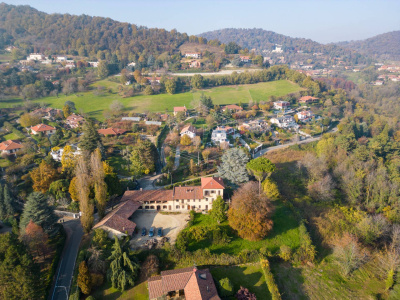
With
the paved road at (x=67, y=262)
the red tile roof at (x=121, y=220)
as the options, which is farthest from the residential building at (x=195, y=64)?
the paved road at (x=67, y=262)

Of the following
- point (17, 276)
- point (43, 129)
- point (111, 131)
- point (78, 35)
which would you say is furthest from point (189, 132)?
point (78, 35)

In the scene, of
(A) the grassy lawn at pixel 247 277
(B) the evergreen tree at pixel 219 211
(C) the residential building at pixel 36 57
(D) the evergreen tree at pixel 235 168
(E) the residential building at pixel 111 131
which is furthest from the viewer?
(C) the residential building at pixel 36 57

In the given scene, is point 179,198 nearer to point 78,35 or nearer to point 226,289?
point 226,289

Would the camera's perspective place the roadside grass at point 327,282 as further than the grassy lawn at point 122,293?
Yes

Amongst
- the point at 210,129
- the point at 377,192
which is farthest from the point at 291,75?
the point at 377,192

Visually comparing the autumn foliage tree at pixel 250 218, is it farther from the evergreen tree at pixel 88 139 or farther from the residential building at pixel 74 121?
the residential building at pixel 74 121

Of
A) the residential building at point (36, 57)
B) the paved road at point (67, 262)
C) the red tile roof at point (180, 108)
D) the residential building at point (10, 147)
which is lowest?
the paved road at point (67, 262)

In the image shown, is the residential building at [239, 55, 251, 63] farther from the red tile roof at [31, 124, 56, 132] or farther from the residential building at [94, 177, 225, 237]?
the residential building at [94, 177, 225, 237]
